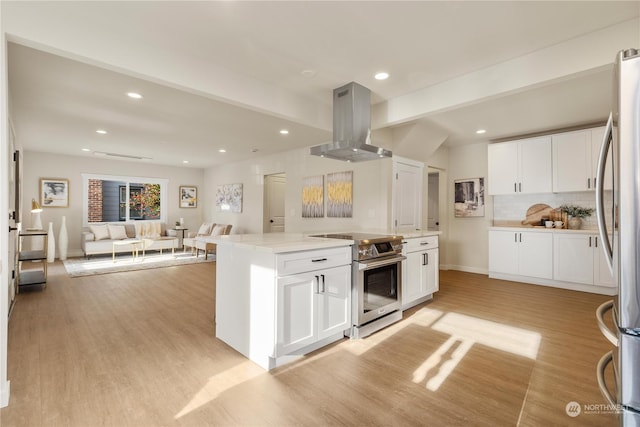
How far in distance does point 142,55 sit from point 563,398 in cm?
388

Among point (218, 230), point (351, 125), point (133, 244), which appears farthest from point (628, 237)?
point (133, 244)

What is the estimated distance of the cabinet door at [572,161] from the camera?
462cm

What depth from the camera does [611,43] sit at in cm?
232

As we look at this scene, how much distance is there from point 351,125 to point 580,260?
401 cm

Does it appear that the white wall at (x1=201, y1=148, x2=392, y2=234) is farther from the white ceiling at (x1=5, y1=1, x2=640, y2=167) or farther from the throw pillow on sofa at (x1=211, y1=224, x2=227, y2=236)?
the white ceiling at (x1=5, y1=1, x2=640, y2=167)

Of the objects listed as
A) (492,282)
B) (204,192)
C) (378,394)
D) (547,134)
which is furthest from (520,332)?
(204,192)

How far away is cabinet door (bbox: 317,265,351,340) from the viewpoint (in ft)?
8.34

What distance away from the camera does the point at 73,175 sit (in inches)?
299

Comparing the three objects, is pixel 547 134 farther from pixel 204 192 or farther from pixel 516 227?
pixel 204 192

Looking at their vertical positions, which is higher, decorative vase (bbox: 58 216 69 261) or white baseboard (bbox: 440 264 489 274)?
decorative vase (bbox: 58 216 69 261)

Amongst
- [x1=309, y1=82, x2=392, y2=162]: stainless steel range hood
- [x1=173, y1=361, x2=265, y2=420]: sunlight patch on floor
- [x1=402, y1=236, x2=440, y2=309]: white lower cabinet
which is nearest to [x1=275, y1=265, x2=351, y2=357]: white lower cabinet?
[x1=173, y1=361, x2=265, y2=420]: sunlight patch on floor

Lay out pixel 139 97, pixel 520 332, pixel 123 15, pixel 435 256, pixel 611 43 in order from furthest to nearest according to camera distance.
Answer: pixel 435 256, pixel 139 97, pixel 520 332, pixel 611 43, pixel 123 15

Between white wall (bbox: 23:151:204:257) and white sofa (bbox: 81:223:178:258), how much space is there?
36cm

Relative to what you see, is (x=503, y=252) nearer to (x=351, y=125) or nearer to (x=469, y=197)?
(x=469, y=197)
